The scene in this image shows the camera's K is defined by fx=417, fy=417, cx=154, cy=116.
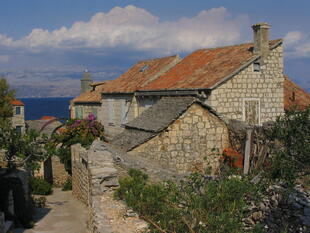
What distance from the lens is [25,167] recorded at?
19594 millimetres

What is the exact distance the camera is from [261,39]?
1992 cm

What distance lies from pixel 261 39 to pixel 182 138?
755 cm

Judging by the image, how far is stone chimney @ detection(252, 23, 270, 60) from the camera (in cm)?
1995

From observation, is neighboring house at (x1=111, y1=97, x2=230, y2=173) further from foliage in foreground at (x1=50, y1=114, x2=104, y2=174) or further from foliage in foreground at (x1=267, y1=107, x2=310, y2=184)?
foliage in foreground at (x1=50, y1=114, x2=104, y2=174)

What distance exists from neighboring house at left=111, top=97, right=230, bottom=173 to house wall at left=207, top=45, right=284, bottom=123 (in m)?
3.14

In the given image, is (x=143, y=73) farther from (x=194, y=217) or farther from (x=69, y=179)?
(x=194, y=217)

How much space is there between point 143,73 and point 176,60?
110 inches

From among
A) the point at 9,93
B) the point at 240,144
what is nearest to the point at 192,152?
the point at 240,144

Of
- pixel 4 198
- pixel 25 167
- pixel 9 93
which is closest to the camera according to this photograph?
pixel 4 198

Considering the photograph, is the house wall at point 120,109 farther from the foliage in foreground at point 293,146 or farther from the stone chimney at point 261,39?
the foliage in foreground at point 293,146

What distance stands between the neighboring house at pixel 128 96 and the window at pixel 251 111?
17.6 feet

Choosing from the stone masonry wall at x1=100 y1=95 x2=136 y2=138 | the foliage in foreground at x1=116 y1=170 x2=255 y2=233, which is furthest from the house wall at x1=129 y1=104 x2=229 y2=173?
the stone masonry wall at x1=100 y1=95 x2=136 y2=138

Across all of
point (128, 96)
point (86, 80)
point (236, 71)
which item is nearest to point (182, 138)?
point (236, 71)

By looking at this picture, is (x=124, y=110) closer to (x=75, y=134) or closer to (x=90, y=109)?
(x=75, y=134)
